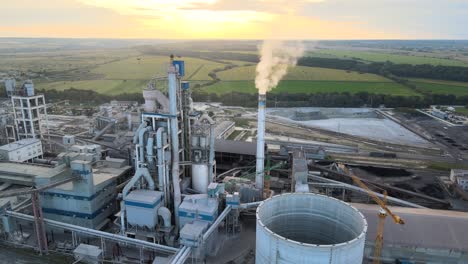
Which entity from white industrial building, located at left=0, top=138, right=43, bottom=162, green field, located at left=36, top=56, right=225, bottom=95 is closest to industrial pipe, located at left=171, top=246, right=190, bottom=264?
white industrial building, located at left=0, top=138, right=43, bottom=162

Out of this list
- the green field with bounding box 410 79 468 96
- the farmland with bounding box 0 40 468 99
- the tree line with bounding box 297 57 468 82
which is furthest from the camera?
the tree line with bounding box 297 57 468 82

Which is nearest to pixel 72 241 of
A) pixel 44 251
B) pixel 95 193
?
pixel 44 251

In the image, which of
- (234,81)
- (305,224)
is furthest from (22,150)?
(234,81)

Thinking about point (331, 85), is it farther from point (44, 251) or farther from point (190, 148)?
point (44, 251)

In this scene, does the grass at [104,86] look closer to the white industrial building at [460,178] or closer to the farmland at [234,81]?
the farmland at [234,81]

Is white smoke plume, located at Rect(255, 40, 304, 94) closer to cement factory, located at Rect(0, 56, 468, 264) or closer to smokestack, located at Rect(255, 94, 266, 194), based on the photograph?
smokestack, located at Rect(255, 94, 266, 194)
